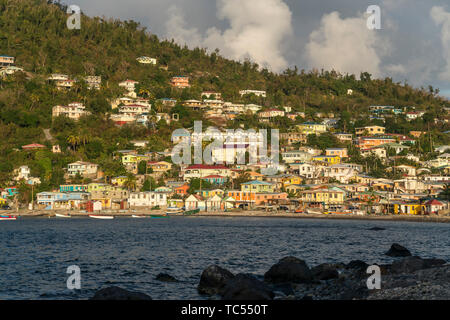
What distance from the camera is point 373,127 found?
15225cm

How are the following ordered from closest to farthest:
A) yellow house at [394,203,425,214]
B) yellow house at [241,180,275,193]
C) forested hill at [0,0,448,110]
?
yellow house at [394,203,425,214]
yellow house at [241,180,275,193]
forested hill at [0,0,448,110]

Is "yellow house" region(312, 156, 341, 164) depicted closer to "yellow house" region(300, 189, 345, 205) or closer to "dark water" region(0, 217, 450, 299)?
"yellow house" region(300, 189, 345, 205)

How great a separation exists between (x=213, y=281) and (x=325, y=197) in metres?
76.4

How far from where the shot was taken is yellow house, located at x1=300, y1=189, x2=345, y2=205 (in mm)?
Answer: 101500

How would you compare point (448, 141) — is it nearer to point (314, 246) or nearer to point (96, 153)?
point (96, 153)

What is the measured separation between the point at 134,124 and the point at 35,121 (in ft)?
80.2

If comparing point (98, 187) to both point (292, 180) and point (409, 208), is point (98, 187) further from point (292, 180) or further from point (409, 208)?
point (409, 208)

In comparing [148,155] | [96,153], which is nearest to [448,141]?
[148,155]

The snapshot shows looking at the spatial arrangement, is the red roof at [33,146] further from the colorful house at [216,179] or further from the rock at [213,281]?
the rock at [213,281]

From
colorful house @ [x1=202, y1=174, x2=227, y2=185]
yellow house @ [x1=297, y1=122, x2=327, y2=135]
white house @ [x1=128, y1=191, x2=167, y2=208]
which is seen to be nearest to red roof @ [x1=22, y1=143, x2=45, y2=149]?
white house @ [x1=128, y1=191, x2=167, y2=208]

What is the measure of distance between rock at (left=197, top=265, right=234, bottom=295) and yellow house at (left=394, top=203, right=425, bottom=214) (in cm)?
7446

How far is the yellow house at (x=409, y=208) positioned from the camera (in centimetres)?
9506

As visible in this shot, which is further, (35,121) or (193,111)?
(193,111)
